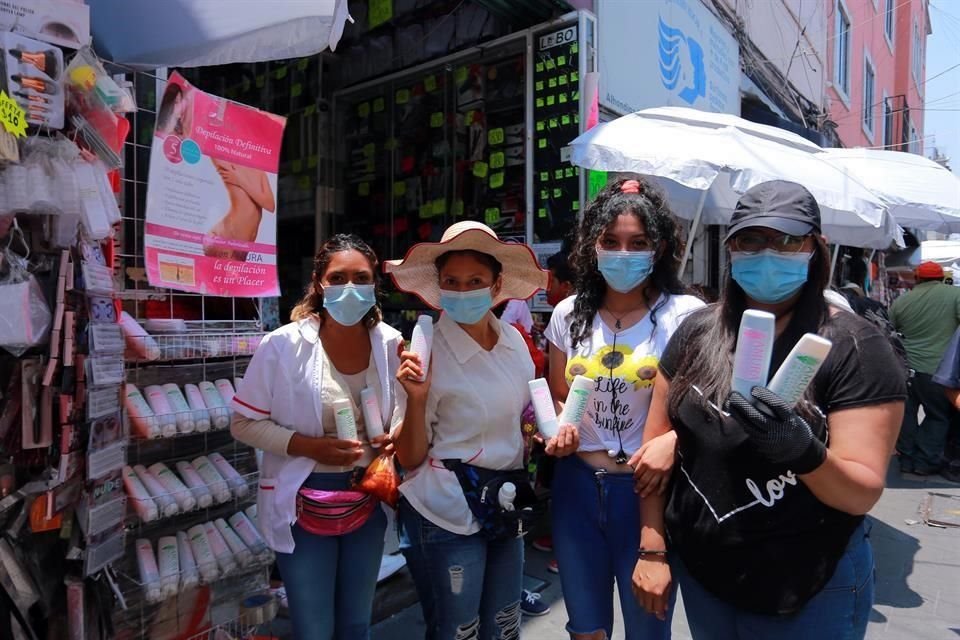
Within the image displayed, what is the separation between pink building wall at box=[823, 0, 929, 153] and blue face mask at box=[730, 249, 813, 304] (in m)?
15.0

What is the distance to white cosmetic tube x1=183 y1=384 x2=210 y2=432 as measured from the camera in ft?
8.50

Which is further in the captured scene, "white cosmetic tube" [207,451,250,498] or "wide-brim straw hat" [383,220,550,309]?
"white cosmetic tube" [207,451,250,498]

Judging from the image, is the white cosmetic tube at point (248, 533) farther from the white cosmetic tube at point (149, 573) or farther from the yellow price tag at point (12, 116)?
the yellow price tag at point (12, 116)

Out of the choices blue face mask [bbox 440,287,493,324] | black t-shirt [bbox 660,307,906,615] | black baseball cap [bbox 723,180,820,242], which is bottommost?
black t-shirt [bbox 660,307,906,615]

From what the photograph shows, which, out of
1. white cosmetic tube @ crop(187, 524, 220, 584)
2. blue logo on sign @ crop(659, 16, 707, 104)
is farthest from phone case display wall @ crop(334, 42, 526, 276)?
white cosmetic tube @ crop(187, 524, 220, 584)

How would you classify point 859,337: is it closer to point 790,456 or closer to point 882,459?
point 882,459

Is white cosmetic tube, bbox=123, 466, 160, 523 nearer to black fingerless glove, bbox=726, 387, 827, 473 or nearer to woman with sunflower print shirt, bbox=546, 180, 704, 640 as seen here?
woman with sunflower print shirt, bbox=546, 180, 704, 640

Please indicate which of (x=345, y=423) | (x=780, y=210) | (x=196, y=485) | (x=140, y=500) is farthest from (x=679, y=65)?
(x=140, y=500)

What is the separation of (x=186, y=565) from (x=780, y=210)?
2.51 m

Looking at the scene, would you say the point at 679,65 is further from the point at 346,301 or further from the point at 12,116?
the point at 12,116

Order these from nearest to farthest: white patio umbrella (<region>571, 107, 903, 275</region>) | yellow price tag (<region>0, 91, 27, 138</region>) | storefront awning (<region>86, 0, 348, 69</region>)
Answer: yellow price tag (<region>0, 91, 27, 138</region>) < storefront awning (<region>86, 0, 348, 69</region>) < white patio umbrella (<region>571, 107, 903, 275</region>)

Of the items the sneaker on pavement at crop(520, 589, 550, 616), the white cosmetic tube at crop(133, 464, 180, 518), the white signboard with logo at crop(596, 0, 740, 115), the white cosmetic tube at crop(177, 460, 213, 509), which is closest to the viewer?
the white cosmetic tube at crop(133, 464, 180, 518)

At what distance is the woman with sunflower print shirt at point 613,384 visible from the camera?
6.31 ft

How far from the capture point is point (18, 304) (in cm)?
196
